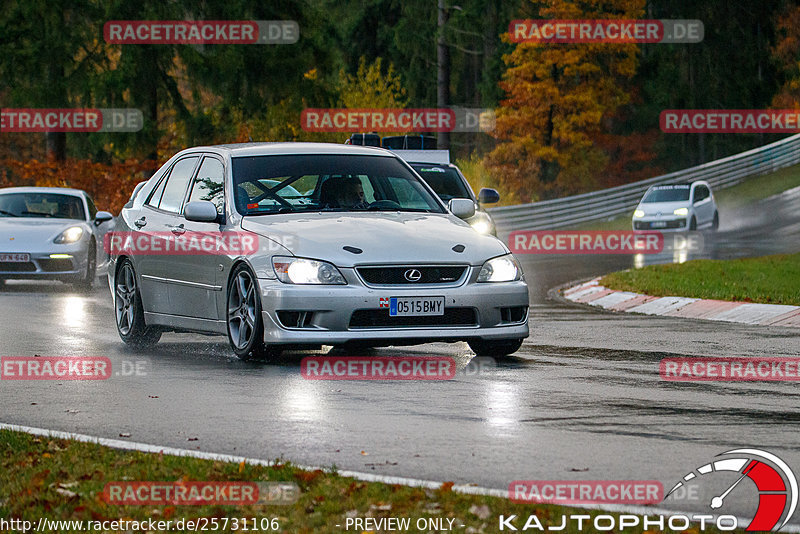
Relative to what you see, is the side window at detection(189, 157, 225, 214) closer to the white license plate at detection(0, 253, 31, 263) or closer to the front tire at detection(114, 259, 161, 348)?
the front tire at detection(114, 259, 161, 348)

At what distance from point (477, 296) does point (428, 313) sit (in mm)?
424

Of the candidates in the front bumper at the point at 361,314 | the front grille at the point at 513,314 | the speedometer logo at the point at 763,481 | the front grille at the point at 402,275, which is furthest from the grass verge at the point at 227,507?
the front grille at the point at 513,314

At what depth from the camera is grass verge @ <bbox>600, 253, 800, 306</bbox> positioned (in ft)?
60.2

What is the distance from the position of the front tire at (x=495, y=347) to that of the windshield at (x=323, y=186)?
1.30m

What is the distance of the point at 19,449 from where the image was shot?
25.4ft

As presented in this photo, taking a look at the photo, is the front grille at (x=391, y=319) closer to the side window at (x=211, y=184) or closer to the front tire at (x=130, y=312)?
the side window at (x=211, y=184)

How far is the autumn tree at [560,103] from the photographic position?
2133 inches

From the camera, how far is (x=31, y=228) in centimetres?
2242

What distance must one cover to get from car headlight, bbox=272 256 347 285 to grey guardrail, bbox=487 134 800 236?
3106 cm

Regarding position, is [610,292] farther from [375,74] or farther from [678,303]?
[375,74]

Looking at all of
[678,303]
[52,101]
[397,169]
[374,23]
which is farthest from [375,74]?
[397,169]

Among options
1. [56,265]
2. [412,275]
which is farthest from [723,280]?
[412,275]

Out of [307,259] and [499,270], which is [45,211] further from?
[499,270]

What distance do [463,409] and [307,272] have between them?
2.44 meters
